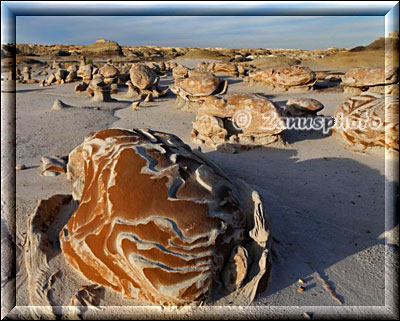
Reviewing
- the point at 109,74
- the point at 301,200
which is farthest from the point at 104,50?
the point at 301,200

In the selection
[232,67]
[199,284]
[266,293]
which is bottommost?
[266,293]

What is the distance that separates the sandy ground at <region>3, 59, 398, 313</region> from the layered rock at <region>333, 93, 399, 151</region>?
0.88 feet

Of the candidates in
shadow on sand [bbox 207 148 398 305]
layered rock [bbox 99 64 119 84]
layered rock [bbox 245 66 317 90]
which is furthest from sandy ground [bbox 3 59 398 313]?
layered rock [bbox 245 66 317 90]

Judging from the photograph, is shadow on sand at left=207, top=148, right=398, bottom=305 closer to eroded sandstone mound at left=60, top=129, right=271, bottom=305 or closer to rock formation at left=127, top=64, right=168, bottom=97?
eroded sandstone mound at left=60, top=129, right=271, bottom=305

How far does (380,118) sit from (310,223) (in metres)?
3.52

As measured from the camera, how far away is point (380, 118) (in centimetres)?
609

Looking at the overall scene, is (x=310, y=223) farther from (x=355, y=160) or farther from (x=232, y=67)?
(x=232, y=67)

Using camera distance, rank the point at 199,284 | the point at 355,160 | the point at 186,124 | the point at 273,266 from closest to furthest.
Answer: the point at 199,284 → the point at 273,266 → the point at 355,160 → the point at 186,124

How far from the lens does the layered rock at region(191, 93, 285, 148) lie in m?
6.55

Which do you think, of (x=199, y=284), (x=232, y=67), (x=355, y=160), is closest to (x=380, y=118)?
(x=355, y=160)

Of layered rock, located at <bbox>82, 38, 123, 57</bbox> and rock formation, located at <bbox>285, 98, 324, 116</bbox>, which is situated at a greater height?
layered rock, located at <bbox>82, 38, 123, 57</bbox>

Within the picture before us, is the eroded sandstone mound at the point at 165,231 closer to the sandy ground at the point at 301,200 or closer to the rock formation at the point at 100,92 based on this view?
the sandy ground at the point at 301,200

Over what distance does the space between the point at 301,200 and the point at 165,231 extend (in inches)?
100

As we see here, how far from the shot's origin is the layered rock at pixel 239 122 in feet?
21.5
